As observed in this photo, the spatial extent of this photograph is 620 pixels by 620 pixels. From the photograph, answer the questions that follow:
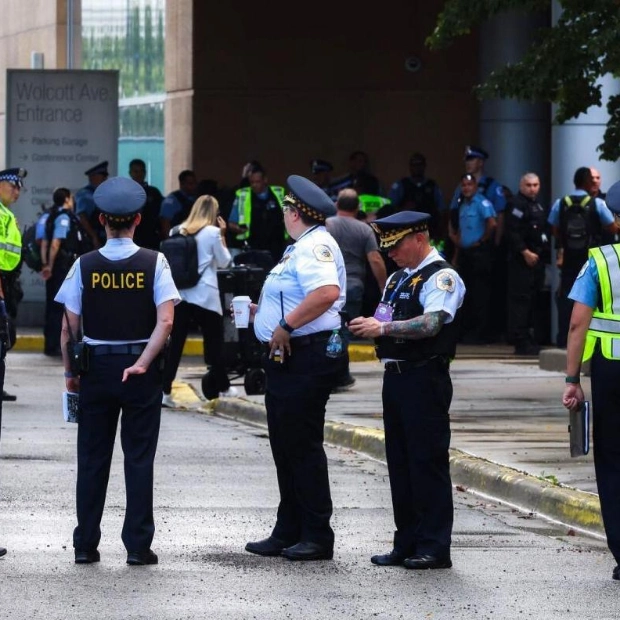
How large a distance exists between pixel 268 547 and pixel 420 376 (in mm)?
1148

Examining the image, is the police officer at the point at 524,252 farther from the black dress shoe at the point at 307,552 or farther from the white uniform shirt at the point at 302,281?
the black dress shoe at the point at 307,552

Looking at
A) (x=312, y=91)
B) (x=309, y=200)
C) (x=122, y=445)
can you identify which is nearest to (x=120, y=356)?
(x=122, y=445)

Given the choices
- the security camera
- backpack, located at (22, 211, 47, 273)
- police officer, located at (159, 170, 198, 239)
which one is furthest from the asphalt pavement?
the security camera

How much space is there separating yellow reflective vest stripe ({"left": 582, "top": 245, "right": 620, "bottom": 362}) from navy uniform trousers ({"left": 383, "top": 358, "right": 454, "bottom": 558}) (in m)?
0.73

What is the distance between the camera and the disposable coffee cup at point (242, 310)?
993 cm

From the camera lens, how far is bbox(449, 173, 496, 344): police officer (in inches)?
826

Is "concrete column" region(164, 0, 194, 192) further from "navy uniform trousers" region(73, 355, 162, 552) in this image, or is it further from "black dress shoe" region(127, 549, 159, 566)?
"black dress shoe" region(127, 549, 159, 566)

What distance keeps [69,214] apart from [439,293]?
1225cm

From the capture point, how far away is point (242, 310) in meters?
9.97

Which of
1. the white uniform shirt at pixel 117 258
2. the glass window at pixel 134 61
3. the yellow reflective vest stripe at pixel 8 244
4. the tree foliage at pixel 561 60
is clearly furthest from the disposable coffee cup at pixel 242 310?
the glass window at pixel 134 61

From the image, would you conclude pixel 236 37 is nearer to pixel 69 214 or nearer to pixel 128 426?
pixel 69 214

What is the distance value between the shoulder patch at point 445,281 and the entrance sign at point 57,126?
596 inches

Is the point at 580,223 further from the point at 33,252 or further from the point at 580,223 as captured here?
the point at 33,252

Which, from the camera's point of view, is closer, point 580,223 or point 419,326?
point 419,326
